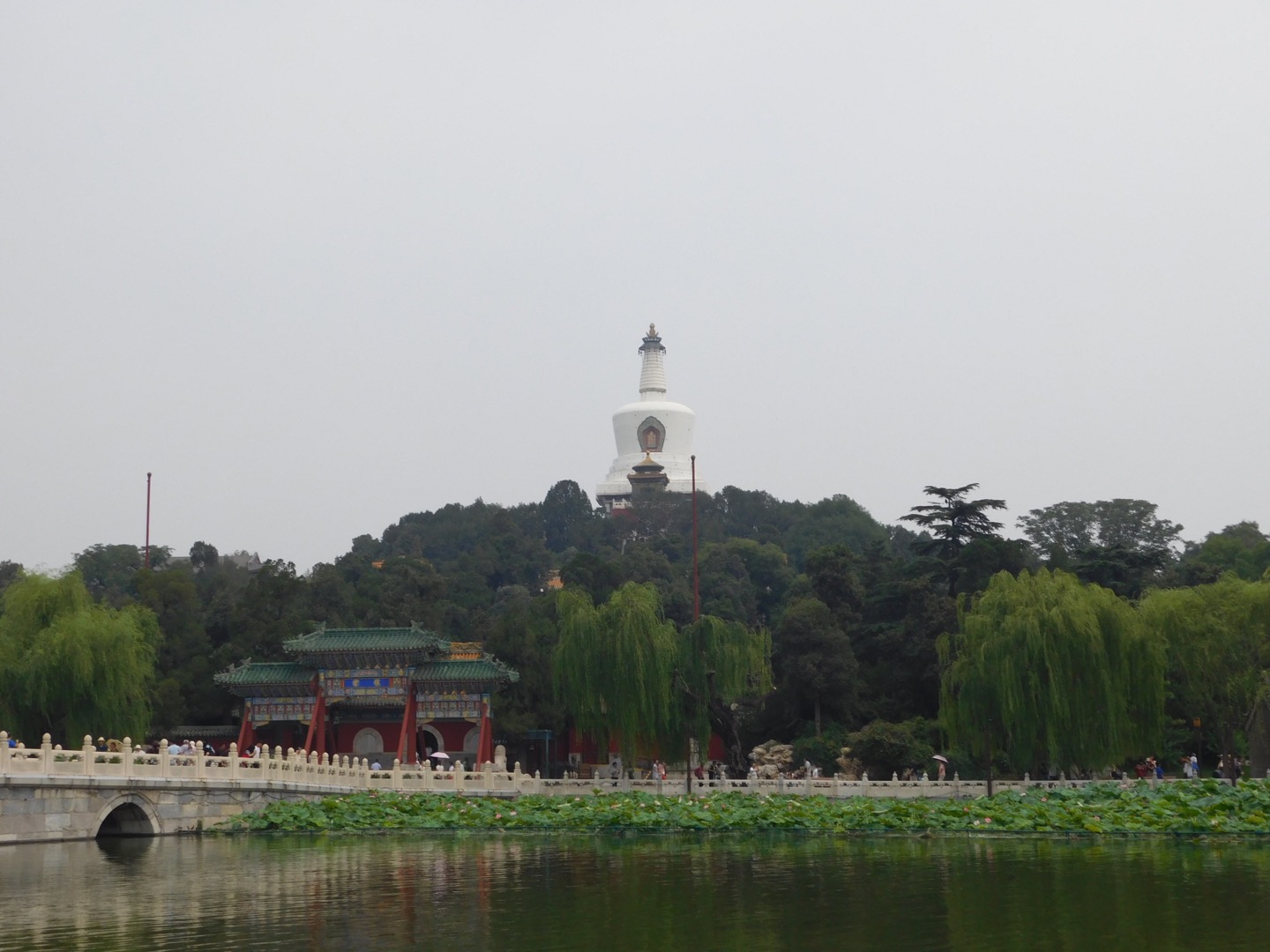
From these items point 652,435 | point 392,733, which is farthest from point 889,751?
point 652,435

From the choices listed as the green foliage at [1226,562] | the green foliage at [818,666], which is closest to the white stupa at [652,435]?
the green foliage at [1226,562]

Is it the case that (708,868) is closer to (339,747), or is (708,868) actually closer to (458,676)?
(458,676)

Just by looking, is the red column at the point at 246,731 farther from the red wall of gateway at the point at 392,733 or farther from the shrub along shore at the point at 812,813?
the shrub along shore at the point at 812,813

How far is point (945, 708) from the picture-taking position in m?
31.3

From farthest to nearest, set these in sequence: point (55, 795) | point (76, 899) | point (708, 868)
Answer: point (55, 795) → point (708, 868) → point (76, 899)

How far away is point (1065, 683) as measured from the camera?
29.1 m

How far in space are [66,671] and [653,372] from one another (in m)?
59.9

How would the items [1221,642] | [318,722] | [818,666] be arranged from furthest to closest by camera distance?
[818,666]
[318,722]
[1221,642]

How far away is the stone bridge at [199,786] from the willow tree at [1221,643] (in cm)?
489

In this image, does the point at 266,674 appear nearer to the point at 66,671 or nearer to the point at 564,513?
the point at 66,671

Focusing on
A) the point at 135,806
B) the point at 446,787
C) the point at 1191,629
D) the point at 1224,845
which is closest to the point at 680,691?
the point at 446,787

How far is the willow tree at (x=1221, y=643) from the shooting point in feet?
99.0

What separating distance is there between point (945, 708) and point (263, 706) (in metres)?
17.4

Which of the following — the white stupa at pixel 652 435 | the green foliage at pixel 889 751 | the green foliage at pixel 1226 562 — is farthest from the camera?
the white stupa at pixel 652 435
